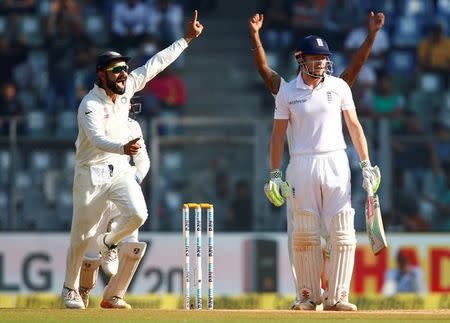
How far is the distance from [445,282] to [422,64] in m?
4.72

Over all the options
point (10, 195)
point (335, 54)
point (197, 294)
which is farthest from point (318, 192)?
point (335, 54)

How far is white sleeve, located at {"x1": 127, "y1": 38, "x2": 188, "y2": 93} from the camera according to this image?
39.8ft

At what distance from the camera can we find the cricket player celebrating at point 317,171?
37.7 feet

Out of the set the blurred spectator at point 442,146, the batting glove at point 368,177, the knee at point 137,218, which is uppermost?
the blurred spectator at point 442,146

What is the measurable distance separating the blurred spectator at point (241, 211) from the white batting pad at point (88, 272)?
5113mm

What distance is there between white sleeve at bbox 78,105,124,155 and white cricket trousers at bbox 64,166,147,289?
0.34m

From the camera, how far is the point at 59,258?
1717 cm

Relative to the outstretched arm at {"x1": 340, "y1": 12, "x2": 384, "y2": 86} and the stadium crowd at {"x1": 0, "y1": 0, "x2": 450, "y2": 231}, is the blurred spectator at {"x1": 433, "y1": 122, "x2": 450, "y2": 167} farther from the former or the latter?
the outstretched arm at {"x1": 340, "y1": 12, "x2": 384, "y2": 86}

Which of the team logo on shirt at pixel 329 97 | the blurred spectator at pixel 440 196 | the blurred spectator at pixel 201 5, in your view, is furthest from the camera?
the blurred spectator at pixel 201 5

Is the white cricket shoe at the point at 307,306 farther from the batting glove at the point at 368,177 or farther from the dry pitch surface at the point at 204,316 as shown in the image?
the batting glove at the point at 368,177

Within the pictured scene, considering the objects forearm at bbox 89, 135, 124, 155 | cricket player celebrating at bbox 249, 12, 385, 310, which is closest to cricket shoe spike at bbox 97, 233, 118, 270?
forearm at bbox 89, 135, 124, 155

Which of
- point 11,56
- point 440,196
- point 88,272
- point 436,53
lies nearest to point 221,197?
point 440,196

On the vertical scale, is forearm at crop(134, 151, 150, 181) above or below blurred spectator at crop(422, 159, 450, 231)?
above

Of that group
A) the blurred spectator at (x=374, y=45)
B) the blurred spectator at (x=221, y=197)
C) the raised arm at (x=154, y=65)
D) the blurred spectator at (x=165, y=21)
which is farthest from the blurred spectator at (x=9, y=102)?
the raised arm at (x=154, y=65)
